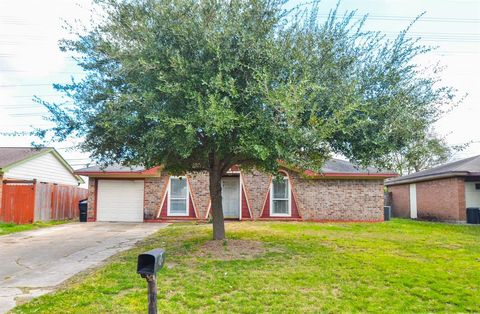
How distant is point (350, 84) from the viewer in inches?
265

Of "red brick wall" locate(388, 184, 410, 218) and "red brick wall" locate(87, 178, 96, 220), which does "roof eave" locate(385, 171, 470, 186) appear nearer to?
"red brick wall" locate(388, 184, 410, 218)

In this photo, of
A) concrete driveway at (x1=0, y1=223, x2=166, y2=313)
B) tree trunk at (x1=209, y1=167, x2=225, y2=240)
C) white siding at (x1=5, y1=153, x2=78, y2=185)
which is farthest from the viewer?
white siding at (x1=5, y1=153, x2=78, y2=185)

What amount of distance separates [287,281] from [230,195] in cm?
1150

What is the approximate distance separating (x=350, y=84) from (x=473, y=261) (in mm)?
4186

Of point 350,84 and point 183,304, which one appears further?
point 350,84

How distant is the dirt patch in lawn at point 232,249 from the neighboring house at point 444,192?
1203 cm

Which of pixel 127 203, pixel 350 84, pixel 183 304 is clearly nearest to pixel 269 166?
pixel 350 84

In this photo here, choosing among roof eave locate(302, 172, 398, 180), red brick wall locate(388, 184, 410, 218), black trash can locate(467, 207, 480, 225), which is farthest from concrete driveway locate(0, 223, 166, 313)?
red brick wall locate(388, 184, 410, 218)

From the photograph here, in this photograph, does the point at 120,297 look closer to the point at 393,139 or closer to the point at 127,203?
the point at 393,139

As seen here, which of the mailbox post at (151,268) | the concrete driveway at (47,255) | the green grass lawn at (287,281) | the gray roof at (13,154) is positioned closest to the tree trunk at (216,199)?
the green grass lawn at (287,281)

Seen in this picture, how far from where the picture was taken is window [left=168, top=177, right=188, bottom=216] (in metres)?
16.3

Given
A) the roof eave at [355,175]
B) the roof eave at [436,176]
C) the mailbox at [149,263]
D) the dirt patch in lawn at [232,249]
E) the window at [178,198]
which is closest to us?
the mailbox at [149,263]

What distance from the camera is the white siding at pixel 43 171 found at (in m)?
17.5

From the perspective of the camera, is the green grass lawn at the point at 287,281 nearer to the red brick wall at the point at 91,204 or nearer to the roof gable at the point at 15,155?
the red brick wall at the point at 91,204
